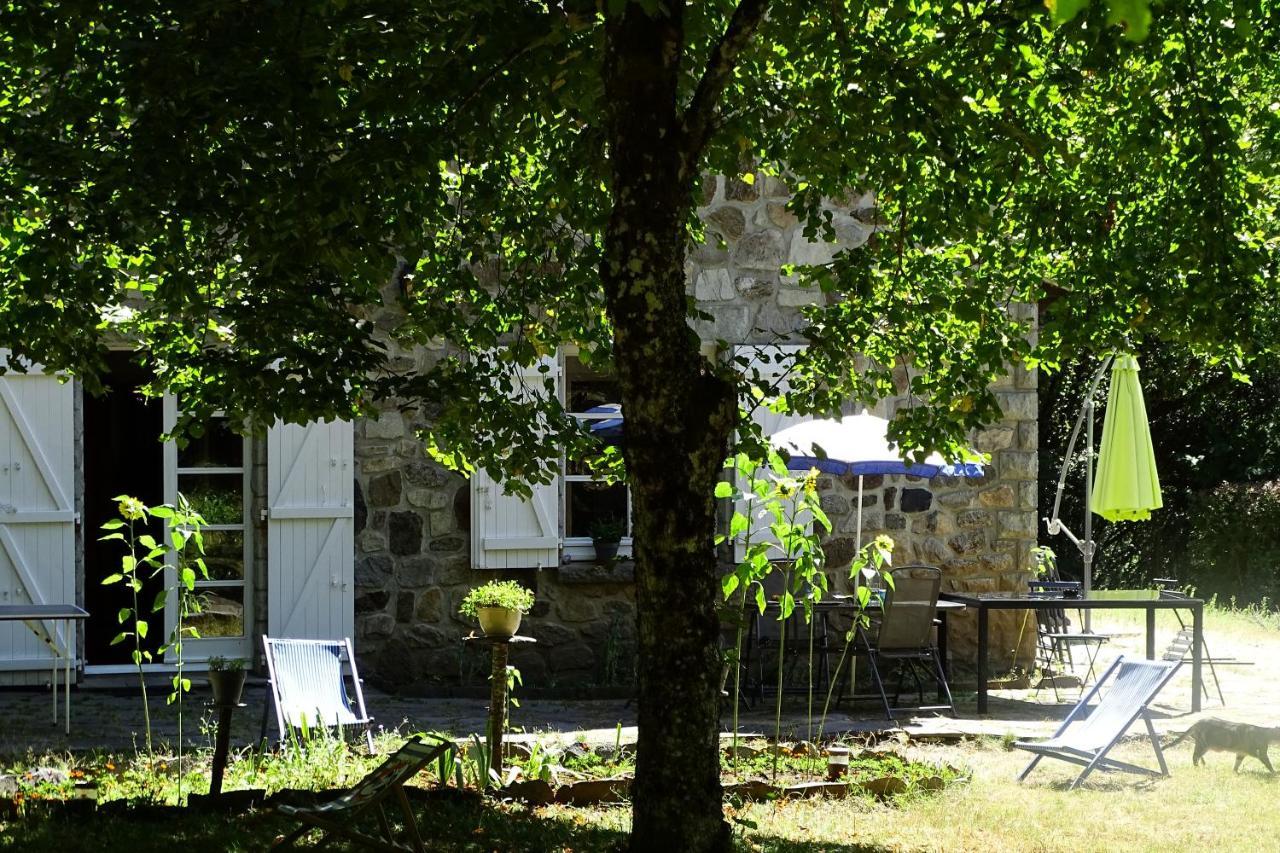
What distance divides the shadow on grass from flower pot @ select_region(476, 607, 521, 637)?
2.63ft

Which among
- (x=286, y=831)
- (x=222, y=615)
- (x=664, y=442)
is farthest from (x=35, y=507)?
(x=664, y=442)

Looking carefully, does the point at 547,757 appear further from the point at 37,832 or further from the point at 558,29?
the point at 558,29

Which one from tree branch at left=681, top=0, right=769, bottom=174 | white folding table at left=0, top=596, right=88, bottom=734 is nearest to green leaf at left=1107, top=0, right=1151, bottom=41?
tree branch at left=681, top=0, right=769, bottom=174

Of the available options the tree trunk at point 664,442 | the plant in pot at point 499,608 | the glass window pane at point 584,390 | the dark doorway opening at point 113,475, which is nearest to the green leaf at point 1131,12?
the tree trunk at point 664,442

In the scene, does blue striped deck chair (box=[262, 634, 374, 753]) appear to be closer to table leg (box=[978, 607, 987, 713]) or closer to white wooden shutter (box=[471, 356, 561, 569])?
white wooden shutter (box=[471, 356, 561, 569])

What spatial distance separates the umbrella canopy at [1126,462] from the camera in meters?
9.45

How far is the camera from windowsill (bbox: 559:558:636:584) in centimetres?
893

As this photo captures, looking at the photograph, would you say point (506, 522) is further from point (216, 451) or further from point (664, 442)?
point (664, 442)

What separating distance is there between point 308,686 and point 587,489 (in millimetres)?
3248

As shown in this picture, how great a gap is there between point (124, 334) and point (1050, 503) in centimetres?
1488

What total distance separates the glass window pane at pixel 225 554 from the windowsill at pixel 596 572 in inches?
77.0

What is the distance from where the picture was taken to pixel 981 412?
193 inches

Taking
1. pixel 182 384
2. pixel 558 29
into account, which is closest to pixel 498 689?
pixel 182 384

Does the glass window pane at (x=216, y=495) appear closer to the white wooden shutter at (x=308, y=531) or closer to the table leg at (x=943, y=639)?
the white wooden shutter at (x=308, y=531)
